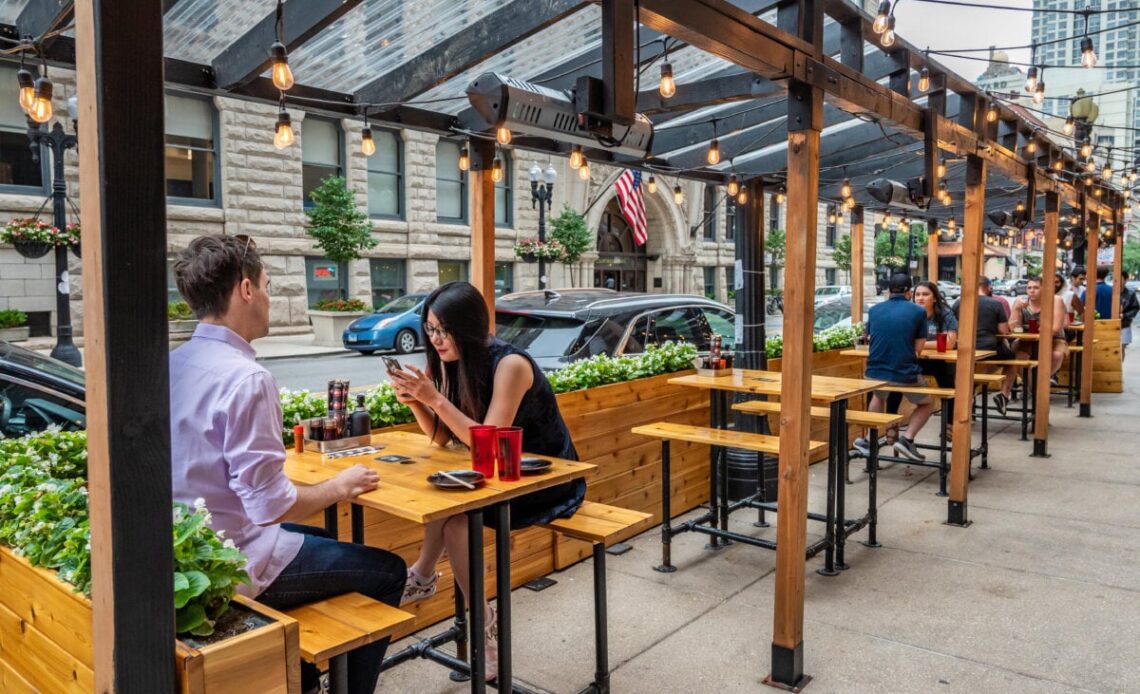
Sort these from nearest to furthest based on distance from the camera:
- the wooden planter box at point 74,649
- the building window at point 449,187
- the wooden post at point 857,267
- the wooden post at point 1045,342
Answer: the wooden planter box at point 74,649 < the wooden post at point 1045,342 < the wooden post at point 857,267 < the building window at point 449,187

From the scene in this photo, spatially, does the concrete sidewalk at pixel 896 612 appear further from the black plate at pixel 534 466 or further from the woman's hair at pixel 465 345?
the woman's hair at pixel 465 345

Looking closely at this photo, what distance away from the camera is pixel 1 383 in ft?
14.2

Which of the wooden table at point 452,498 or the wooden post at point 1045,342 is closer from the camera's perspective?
the wooden table at point 452,498

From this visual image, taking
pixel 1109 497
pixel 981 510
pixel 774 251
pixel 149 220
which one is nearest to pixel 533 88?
pixel 149 220

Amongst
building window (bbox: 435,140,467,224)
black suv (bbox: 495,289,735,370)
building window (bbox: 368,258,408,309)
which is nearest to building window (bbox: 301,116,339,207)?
building window (bbox: 368,258,408,309)

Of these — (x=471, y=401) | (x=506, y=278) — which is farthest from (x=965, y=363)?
(x=506, y=278)

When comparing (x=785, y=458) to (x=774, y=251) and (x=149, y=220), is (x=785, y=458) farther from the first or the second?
(x=774, y=251)

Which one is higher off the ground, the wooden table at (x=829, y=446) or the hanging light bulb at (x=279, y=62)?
the hanging light bulb at (x=279, y=62)

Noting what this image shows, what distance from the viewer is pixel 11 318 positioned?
15.2 m

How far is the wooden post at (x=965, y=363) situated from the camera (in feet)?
19.3

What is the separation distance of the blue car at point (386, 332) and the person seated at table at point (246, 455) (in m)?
13.4

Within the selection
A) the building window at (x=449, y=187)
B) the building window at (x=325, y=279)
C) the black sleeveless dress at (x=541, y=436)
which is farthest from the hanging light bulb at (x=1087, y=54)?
the building window at (x=449, y=187)

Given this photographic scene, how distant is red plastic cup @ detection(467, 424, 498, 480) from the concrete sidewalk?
47.5 inches

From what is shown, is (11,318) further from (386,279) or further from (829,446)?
(829,446)
